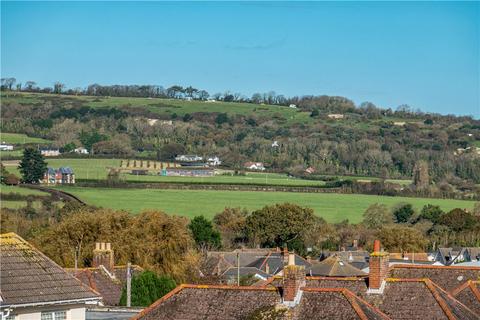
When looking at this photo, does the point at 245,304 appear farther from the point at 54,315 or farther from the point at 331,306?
the point at 54,315

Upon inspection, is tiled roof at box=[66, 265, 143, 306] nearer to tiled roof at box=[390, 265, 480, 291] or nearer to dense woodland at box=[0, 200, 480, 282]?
tiled roof at box=[390, 265, 480, 291]

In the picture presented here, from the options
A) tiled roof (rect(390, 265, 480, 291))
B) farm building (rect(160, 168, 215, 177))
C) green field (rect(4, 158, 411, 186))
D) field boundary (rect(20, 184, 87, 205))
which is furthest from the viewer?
farm building (rect(160, 168, 215, 177))

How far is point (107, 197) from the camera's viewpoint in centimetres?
15012

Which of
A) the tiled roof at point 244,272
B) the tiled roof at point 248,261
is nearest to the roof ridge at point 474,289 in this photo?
the tiled roof at point 244,272

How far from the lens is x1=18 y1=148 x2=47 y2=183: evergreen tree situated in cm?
16512

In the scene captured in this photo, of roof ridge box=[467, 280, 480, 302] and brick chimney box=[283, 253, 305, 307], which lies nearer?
brick chimney box=[283, 253, 305, 307]

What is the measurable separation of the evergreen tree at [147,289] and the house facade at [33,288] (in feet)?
64.4

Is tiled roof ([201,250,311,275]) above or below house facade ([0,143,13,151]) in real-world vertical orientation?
below

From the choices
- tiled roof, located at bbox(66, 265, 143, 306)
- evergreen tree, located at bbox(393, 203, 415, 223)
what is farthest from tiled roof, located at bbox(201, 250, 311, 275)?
evergreen tree, located at bbox(393, 203, 415, 223)

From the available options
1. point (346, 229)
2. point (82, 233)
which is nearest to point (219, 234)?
point (346, 229)

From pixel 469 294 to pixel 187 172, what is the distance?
150267 millimetres

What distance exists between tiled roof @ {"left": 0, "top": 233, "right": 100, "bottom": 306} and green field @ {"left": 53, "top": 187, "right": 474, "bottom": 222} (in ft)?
347

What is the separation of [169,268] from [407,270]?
39.3m

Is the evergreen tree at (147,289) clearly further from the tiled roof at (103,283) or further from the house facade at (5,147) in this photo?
the house facade at (5,147)
